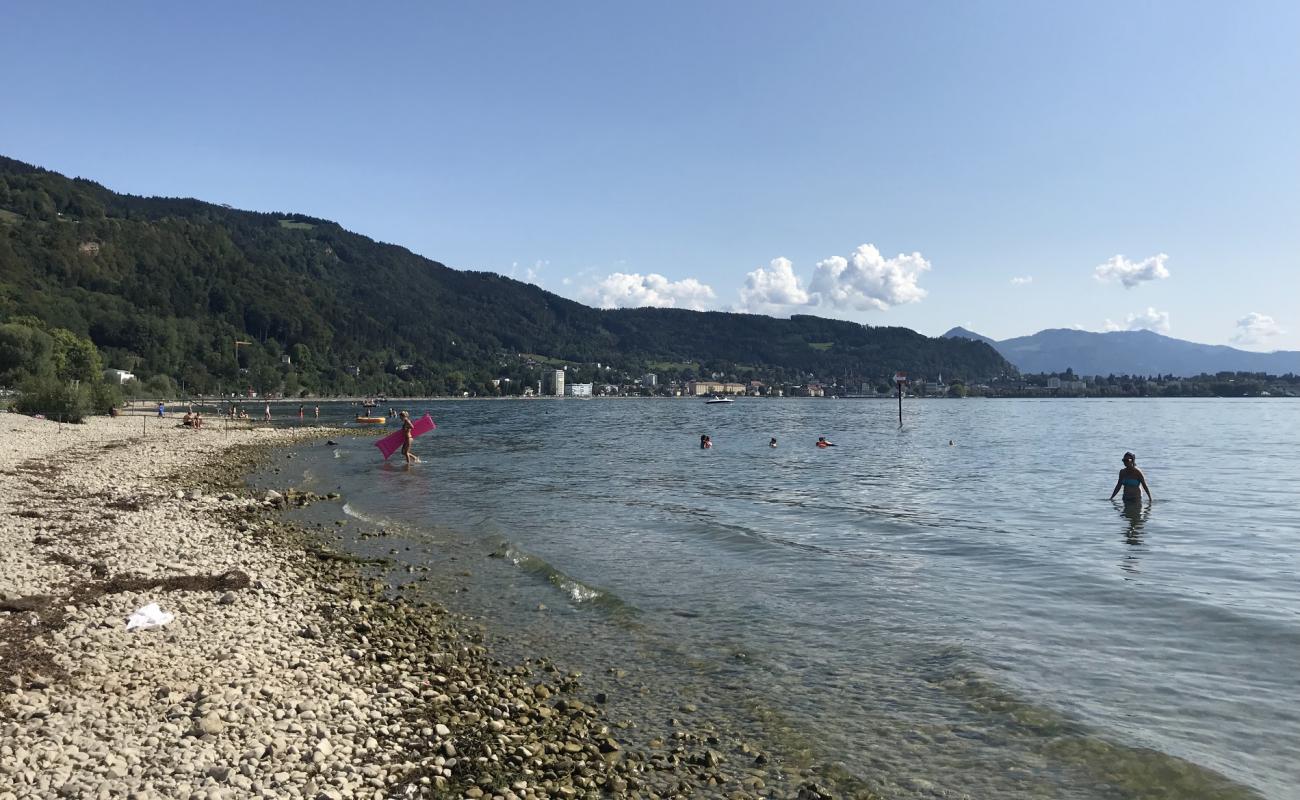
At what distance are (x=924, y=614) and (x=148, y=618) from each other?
11.0 m

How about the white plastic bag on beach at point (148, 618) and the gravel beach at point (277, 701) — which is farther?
the white plastic bag on beach at point (148, 618)

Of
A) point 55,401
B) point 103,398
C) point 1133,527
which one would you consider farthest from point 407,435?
point 103,398

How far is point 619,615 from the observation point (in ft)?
39.4

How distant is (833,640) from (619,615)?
10.8 feet

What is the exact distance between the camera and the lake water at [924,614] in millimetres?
7555

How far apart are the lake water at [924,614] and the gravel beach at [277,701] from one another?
41.0 inches

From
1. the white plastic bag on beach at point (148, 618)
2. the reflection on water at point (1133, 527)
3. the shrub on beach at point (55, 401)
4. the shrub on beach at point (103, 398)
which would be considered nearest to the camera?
the white plastic bag on beach at point (148, 618)

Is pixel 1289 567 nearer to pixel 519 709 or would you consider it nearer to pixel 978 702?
pixel 978 702

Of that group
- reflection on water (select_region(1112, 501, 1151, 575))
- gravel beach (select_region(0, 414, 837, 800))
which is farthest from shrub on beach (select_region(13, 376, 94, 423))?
reflection on water (select_region(1112, 501, 1151, 575))

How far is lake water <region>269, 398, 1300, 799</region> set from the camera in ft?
24.8

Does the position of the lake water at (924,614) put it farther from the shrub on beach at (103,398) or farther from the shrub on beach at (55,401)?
the shrub on beach at (103,398)

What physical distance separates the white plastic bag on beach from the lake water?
4129 millimetres

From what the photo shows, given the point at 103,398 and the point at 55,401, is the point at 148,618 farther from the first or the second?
the point at 103,398

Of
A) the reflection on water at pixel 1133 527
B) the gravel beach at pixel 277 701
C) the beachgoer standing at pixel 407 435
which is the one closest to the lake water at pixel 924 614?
the reflection on water at pixel 1133 527
